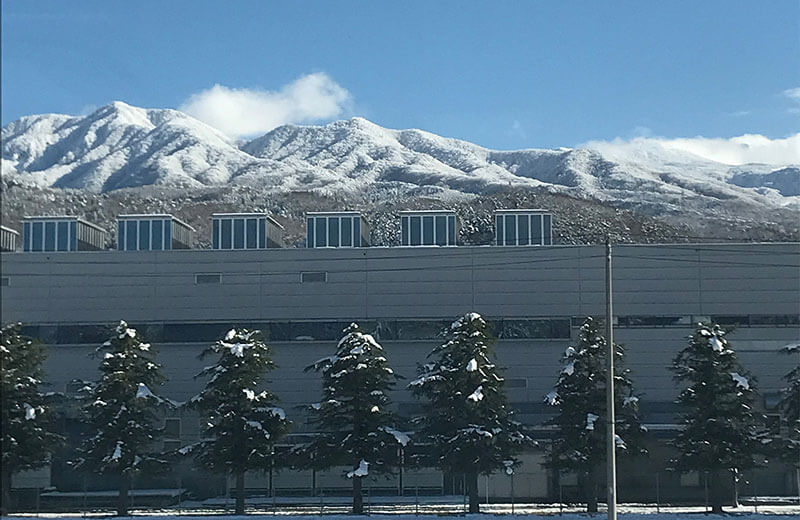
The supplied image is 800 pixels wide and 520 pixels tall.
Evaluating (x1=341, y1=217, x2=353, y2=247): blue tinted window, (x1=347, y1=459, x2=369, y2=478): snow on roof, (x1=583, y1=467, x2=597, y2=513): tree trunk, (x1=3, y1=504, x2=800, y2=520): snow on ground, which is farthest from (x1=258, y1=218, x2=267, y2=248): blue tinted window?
(x1=583, y1=467, x2=597, y2=513): tree trunk

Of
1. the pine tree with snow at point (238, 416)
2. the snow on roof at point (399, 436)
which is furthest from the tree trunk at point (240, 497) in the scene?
the snow on roof at point (399, 436)

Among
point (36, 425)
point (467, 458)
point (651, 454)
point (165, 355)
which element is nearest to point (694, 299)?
point (651, 454)

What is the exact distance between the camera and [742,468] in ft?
118

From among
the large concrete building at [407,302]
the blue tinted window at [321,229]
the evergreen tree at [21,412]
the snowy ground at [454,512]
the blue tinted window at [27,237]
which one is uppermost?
the blue tinted window at [321,229]

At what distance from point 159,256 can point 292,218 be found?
4497 centimetres

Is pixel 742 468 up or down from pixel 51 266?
down

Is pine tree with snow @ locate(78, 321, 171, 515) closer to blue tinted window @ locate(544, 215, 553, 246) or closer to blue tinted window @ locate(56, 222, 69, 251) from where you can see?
blue tinted window @ locate(56, 222, 69, 251)

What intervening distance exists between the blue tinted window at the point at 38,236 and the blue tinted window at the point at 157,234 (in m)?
7.70

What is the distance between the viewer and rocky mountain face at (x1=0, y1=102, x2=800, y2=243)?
257ft

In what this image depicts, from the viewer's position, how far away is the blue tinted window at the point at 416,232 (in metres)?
57.2

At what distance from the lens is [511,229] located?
190 ft

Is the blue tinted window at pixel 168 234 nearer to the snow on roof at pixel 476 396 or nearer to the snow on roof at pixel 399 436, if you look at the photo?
the snow on roof at pixel 399 436

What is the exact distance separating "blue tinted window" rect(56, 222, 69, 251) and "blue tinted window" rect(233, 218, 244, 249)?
916cm

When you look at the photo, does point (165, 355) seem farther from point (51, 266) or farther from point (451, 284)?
point (451, 284)
